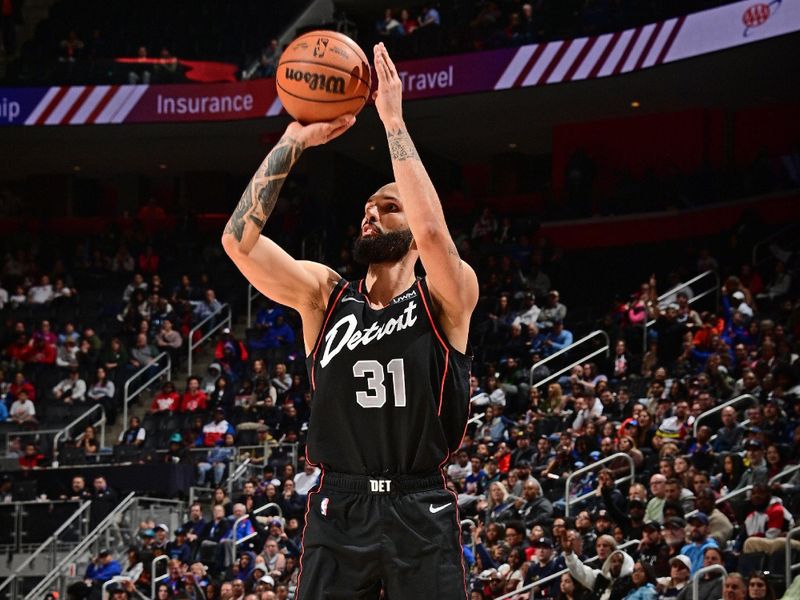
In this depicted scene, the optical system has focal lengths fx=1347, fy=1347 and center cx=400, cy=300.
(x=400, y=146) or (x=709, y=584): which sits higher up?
(x=400, y=146)

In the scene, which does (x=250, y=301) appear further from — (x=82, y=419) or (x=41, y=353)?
(x=82, y=419)

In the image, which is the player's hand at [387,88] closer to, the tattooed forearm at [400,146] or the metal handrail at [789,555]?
the tattooed forearm at [400,146]

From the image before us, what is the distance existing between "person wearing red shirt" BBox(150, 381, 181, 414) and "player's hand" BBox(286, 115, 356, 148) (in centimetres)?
1582

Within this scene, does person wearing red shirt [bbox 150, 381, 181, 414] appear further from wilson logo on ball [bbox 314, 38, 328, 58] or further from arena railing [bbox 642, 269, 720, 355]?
wilson logo on ball [bbox 314, 38, 328, 58]

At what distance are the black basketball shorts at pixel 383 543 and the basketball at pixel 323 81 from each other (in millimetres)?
1300

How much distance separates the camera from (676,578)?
10602mm

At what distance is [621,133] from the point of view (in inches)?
956

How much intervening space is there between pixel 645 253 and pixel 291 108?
17.2m

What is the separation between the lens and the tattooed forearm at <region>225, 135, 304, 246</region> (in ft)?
15.0

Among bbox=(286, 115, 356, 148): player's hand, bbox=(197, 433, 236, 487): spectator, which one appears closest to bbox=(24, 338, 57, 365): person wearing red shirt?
bbox=(197, 433, 236, 487): spectator

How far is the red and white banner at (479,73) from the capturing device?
61.2ft

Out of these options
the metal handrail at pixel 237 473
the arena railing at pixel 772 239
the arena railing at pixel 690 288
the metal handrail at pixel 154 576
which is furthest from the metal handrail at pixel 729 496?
the metal handrail at pixel 237 473

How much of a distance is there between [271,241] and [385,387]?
66cm

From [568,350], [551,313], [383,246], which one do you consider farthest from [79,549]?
[383,246]
